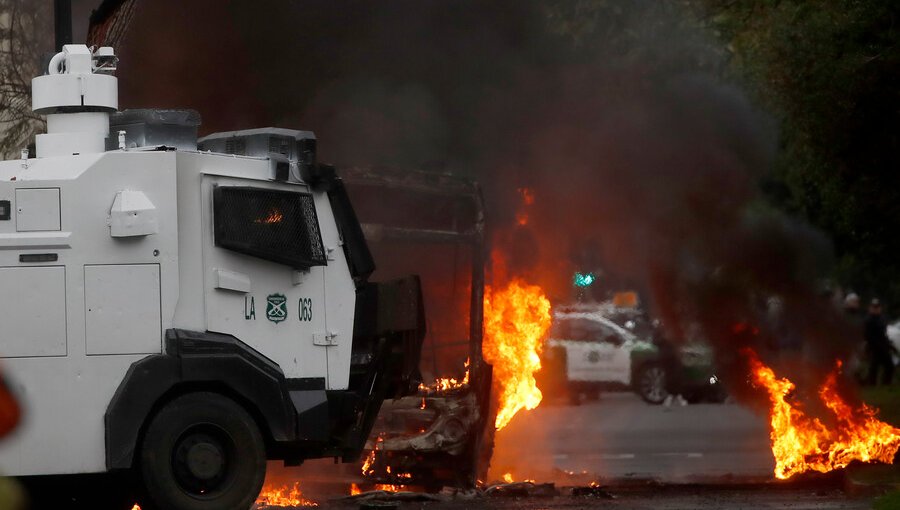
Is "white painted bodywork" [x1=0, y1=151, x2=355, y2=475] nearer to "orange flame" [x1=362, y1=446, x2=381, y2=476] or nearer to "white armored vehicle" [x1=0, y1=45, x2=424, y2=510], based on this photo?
"white armored vehicle" [x1=0, y1=45, x2=424, y2=510]

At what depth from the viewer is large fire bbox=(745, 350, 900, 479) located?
1221 centimetres

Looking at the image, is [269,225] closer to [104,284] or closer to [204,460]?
[104,284]

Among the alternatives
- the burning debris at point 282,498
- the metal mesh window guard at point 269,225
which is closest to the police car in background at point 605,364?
the burning debris at point 282,498

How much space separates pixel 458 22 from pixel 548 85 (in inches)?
43.7

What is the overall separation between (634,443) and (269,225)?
9894 mm

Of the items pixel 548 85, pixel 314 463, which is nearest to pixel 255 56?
pixel 548 85

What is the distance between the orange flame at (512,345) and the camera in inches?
503

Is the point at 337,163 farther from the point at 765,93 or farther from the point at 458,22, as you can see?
the point at 765,93

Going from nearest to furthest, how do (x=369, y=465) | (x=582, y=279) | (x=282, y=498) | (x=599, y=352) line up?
(x=282, y=498) < (x=369, y=465) < (x=582, y=279) < (x=599, y=352)

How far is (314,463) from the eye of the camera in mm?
12531

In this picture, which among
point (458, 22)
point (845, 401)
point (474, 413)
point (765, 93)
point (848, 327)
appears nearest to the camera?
point (474, 413)

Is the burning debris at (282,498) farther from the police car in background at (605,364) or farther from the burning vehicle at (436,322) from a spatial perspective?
the police car in background at (605,364)

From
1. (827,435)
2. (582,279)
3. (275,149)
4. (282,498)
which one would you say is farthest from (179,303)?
(827,435)

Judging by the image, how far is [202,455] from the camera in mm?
8578
